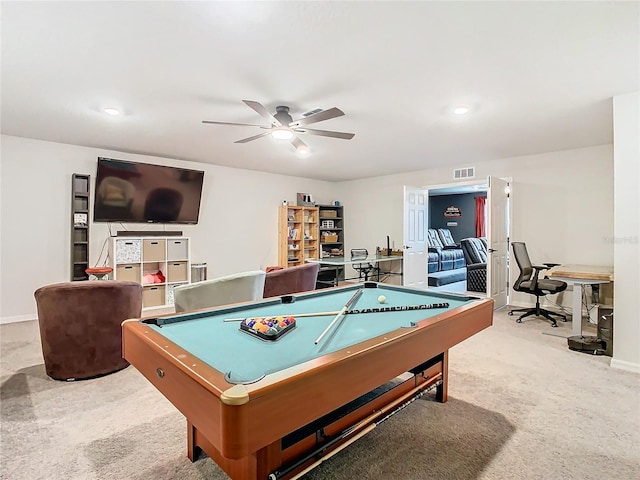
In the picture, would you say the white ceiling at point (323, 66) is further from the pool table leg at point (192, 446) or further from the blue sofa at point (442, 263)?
the blue sofa at point (442, 263)

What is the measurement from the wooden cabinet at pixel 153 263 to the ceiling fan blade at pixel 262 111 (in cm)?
308

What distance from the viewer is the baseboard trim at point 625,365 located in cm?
293

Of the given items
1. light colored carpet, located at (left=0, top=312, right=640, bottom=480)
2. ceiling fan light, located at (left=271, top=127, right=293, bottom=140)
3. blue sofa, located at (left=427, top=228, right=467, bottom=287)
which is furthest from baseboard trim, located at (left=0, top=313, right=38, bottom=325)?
blue sofa, located at (left=427, top=228, right=467, bottom=287)

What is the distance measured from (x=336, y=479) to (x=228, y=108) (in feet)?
10.1

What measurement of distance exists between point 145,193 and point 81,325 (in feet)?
9.78

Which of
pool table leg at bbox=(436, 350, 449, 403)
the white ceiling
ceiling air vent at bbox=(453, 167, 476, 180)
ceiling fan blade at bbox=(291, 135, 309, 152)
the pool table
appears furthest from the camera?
ceiling air vent at bbox=(453, 167, 476, 180)

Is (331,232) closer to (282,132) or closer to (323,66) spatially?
(282,132)

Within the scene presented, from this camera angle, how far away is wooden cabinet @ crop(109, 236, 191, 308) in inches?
195

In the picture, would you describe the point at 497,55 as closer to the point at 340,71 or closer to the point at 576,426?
the point at 340,71

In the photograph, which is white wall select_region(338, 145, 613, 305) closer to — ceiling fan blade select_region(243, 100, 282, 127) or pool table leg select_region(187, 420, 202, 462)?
ceiling fan blade select_region(243, 100, 282, 127)

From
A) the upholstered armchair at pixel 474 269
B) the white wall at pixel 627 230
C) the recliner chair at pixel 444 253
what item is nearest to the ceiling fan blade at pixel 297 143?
the white wall at pixel 627 230

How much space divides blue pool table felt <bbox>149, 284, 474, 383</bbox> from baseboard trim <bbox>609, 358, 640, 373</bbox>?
1791 mm

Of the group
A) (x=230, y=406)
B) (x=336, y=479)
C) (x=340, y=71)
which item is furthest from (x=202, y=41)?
(x=336, y=479)

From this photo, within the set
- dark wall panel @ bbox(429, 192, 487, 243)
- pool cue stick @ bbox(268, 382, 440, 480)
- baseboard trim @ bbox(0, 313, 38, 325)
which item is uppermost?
dark wall panel @ bbox(429, 192, 487, 243)
